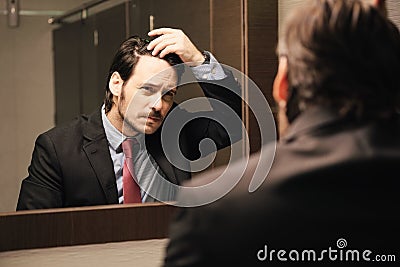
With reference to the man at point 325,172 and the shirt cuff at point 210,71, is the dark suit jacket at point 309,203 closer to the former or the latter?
the man at point 325,172

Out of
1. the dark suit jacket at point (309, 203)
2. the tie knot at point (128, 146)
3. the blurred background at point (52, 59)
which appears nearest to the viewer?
the dark suit jacket at point (309, 203)

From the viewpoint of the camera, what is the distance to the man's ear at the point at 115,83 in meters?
1.30

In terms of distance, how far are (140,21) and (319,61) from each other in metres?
0.71

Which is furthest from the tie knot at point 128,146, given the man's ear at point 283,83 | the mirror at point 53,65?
the man's ear at point 283,83

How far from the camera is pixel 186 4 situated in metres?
1.36

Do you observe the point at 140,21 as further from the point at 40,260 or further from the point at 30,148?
the point at 40,260

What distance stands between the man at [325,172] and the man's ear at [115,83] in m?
0.68

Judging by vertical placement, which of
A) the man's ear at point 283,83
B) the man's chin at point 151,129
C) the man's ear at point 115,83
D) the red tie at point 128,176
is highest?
the man's ear at point 115,83

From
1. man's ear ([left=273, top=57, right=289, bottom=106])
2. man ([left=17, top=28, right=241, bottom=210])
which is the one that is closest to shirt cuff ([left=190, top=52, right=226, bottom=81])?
man ([left=17, top=28, right=241, bottom=210])

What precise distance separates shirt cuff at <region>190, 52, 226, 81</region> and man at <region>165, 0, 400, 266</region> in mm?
721

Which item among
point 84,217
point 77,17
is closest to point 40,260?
point 84,217

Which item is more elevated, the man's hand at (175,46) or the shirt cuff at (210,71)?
the man's hand at (175,46)

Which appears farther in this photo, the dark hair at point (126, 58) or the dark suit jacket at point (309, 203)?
the dark hair at point (126, 58)

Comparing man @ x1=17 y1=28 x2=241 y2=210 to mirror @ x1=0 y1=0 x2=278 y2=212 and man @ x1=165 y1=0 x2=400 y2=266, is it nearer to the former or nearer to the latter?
mirror @ x1=0 y1=0 x2=278 y2=212
